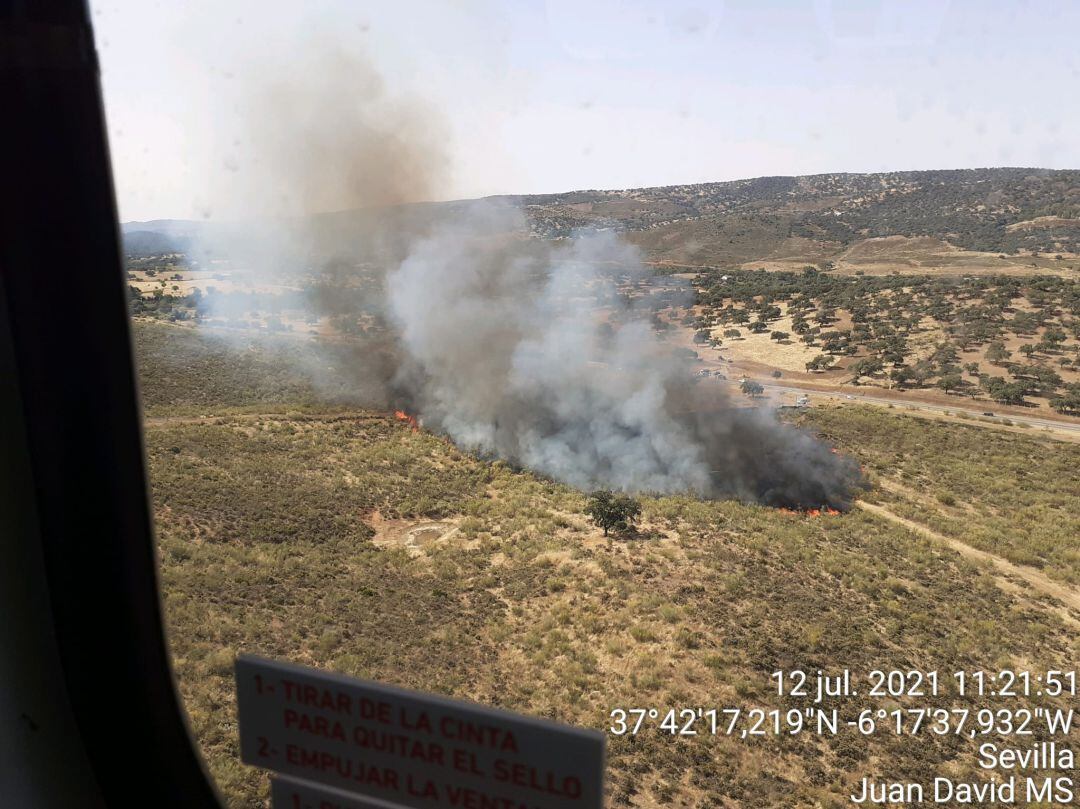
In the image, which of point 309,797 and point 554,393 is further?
point 554,393

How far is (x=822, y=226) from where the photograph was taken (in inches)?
3952

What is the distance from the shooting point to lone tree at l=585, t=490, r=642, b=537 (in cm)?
1698

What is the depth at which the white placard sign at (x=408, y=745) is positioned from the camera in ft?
7.75

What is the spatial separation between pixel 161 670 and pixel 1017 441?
32380 millimetres

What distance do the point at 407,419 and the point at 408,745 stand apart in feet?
86.4

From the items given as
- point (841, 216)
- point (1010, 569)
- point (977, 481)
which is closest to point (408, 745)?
point (1010, 569)

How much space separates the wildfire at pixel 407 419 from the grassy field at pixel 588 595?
405 cm

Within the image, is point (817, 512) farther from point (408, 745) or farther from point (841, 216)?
point (841, 216)

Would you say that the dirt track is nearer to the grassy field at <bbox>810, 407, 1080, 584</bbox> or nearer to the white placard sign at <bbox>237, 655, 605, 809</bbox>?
the grassy field at <bbox>810, 407, 1080, 584</bbox>

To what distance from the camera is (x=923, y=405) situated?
114ft

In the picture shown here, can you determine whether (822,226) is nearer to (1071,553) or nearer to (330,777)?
(1071,553)

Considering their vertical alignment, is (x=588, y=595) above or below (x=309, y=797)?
below

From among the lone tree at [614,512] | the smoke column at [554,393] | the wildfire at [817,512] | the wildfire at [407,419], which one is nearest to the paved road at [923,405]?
the smoke column at [554,393]
